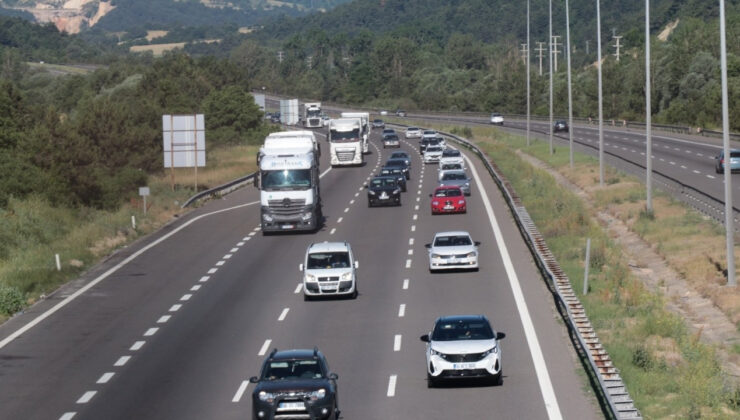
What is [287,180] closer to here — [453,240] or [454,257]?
[453,240]

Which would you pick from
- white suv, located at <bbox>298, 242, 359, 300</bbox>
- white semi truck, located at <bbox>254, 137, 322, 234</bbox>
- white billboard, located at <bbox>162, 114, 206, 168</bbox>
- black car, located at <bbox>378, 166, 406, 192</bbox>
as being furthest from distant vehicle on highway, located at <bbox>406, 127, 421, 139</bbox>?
white suv, located at <bbox>298, 242, 359, 300</bbox>

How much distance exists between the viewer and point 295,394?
22.7 meters

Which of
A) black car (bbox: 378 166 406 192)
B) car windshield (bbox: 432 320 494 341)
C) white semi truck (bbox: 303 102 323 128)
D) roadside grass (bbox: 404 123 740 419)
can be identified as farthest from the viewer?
white semi truck (bbox: 303 102 323 128)

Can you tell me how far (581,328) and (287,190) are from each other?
1000 inches

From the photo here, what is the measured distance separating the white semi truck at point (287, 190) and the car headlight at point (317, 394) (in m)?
31.3

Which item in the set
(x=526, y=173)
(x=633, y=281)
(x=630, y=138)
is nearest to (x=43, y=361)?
(x=633, y=281)

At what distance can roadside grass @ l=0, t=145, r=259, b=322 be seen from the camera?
42.9m

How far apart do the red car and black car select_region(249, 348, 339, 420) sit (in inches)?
1458

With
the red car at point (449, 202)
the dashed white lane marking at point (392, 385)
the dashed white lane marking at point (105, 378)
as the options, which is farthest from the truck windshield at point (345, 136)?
the dashed white lane marking at point (392, 385)

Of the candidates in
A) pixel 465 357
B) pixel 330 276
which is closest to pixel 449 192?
pixel 330 276

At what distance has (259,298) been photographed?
39500 mm

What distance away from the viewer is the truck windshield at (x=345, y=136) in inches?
3691

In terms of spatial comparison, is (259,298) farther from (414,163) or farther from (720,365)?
(414,163)

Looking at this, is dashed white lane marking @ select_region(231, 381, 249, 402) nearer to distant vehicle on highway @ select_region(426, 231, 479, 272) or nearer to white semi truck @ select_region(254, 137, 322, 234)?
distant vehicle on highway @ select_region(426, 231, 479, 272)
